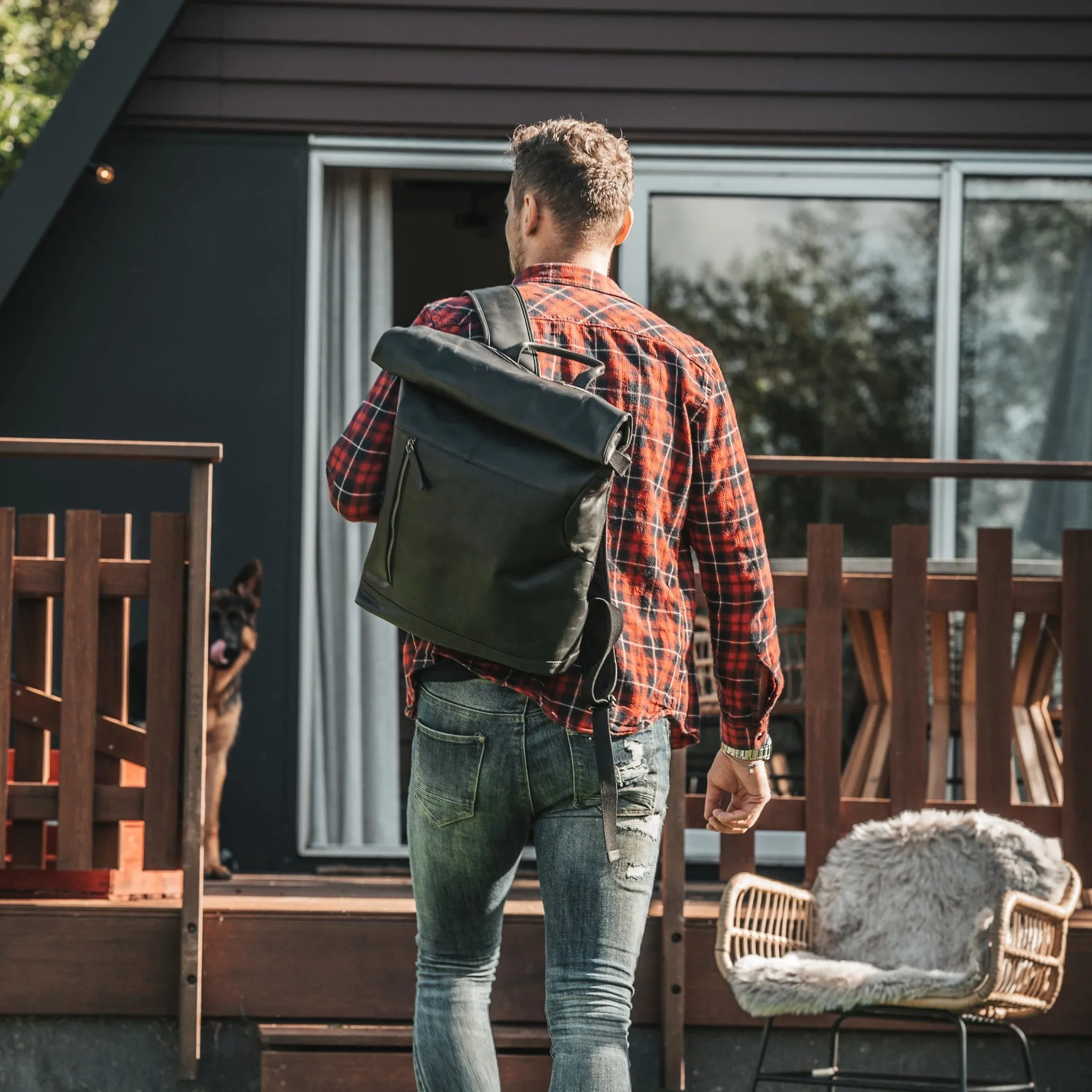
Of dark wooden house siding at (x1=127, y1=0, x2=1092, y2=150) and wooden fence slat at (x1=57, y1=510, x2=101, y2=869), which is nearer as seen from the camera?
wooden fence slat at (x1=57, y1=510, x2=101, y2=869)

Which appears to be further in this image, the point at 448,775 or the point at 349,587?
the point at 349,587

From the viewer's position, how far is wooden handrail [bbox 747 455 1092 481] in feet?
12.0

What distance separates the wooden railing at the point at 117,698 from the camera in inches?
143

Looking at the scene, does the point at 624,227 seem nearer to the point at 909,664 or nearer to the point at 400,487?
the point at 400,487

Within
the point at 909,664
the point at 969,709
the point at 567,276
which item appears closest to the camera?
the point at 567,276

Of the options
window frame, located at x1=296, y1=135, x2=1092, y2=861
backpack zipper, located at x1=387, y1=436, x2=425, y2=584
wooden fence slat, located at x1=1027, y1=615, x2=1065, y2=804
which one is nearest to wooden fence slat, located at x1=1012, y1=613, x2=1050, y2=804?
wooden fence slat, located at x1=1027, y1=615, x2=1065, y2=804

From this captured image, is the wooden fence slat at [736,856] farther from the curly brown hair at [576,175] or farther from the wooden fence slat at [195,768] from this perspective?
the curly brown hair at [576,175]

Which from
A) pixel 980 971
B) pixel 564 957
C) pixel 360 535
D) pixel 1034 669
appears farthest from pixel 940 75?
pixel 564 957

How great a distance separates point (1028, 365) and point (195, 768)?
11.7 ft

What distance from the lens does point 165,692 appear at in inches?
144

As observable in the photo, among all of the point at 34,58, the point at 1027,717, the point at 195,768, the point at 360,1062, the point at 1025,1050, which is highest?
the point at 34,58

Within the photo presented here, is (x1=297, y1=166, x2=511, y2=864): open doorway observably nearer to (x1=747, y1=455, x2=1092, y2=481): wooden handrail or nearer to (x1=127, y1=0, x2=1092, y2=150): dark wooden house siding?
(x1=127, y1=0, x2=1092, y2=150): dark wooden house siding

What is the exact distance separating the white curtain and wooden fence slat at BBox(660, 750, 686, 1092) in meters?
1.93

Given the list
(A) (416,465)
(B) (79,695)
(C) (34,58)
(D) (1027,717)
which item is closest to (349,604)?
(B) (79,695)
